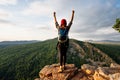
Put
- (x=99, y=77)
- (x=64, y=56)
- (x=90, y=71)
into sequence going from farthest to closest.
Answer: (x=90, y=71)
(x=64, y=56)
(x=99, y=77)

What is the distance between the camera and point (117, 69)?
18.4 meters

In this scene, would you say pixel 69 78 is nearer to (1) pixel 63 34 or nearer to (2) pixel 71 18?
(1) pixel 63 34

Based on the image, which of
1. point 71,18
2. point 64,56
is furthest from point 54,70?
point 71,18

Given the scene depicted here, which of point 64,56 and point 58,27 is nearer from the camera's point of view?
point 58,27

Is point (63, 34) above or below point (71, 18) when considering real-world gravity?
below

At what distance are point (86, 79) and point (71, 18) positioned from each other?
6649 millimetres

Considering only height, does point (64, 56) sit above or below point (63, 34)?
below

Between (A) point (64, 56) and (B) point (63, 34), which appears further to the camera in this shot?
(A) point (64, 56)

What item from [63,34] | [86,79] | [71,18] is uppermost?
[71,18]

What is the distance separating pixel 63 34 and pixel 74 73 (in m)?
5.51

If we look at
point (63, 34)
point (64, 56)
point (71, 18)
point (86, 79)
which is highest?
point (71, 18)

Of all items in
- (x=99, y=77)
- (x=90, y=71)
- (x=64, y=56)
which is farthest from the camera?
(x=90, y=71)

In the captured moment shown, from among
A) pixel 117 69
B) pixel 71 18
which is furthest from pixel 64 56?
pixel 117 69

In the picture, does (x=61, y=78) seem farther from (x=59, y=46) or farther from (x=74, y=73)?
(x=59, y=46)
